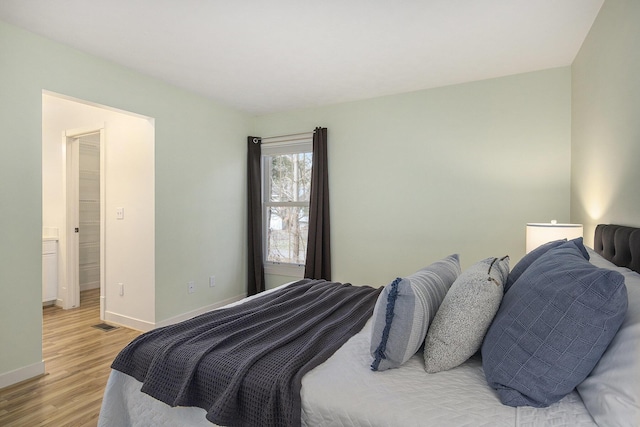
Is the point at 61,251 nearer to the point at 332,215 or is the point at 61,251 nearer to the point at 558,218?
the point at 332,215

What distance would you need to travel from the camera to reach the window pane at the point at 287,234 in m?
4.40

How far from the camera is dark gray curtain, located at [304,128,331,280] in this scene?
160 inches

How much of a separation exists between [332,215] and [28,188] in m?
2.78

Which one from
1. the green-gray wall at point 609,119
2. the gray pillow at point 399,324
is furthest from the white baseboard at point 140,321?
the green-gray wall at point 609,119

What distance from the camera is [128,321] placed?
11.9ft

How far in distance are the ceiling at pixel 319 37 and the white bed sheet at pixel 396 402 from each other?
80.4 inches

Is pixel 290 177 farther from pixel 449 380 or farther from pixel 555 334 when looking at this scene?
pixel 555 334

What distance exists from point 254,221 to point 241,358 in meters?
3.17

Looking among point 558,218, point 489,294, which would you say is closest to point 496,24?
point 558,218

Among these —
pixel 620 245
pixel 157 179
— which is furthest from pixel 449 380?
pixel 157 179

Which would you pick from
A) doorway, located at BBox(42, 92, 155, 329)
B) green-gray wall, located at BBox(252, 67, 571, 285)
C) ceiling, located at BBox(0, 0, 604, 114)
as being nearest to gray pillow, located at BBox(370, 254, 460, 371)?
ceiling, located at BBox(0, 0, 604, 114)

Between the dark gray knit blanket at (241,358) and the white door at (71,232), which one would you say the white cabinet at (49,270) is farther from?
the dark gray knit blanket at (241,358)

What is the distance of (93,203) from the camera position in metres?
5.14

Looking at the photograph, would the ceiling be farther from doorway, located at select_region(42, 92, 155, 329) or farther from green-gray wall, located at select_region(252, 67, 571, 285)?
doorway, located at select_region(42, 92, 155, 329)
